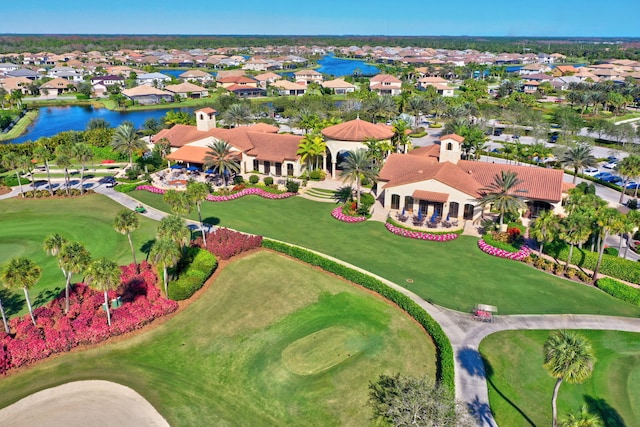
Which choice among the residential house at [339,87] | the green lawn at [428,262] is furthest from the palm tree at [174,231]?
the residential house at [339,87]

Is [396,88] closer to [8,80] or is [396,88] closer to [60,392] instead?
[8,80]

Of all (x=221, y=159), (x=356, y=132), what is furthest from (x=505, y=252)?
(x=221, y=159)

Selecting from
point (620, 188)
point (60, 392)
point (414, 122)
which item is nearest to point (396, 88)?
point (414, 122)

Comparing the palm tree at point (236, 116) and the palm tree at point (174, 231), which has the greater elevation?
the palm tree at point (236, 116)

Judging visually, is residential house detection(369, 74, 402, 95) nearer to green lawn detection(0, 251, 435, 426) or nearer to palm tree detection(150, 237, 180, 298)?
green lawn detection(0, 251, 435, 426)

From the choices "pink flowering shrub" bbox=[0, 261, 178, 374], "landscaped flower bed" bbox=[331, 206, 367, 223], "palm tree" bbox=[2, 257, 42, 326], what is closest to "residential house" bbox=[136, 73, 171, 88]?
"landscaped flower bed" bbox=[331, 206, 367, 223]

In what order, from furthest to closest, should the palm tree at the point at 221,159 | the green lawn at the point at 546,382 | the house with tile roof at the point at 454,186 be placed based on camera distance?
1. the palm tree at the point at 221,159
2. the house with tile roof at the point at 454,186
3. the green lawn at the point at 546,382

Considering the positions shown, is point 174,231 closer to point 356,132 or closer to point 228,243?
point 228,243

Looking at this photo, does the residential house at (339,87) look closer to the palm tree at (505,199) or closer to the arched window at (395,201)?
the arched window at (395,201)

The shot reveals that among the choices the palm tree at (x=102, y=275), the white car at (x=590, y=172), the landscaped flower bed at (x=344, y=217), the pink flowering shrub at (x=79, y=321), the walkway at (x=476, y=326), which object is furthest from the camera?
the white car at (x=590, y=172)
